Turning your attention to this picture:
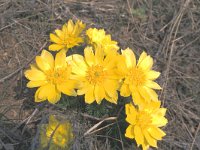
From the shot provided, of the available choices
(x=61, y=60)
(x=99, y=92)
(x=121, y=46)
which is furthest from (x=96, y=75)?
(x=121, y=46)

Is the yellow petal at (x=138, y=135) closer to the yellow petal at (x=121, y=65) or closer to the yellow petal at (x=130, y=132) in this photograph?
the yellow petal at (x=130, y=132)

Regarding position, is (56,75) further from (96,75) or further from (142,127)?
(142,127)

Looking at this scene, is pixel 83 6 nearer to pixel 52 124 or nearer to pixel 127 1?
pixel 127 1

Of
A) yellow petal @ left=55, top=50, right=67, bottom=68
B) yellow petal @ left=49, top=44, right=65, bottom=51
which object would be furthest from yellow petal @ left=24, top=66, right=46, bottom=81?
yellow petal @ left=49, top=44, right=65, bottom=51

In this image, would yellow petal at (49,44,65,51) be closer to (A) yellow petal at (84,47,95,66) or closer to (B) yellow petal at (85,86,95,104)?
(A) yellow petal at (84,47,95,66)

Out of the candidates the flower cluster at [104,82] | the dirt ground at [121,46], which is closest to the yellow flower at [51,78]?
the flower cluster at [104,82]

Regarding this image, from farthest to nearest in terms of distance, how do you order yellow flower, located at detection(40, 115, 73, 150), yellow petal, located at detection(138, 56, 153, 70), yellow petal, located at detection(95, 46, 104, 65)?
1. yellow petal, located at detection(138, 56, 153, 70)
2. yellow petal, located at detection(95, 46, 104, 65)
3. yellow flower, located at detection(40, 115, 73, 150)

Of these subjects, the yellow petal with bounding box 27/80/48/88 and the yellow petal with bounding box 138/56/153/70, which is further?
the yellow petal with bounding box 138/56/153/70
